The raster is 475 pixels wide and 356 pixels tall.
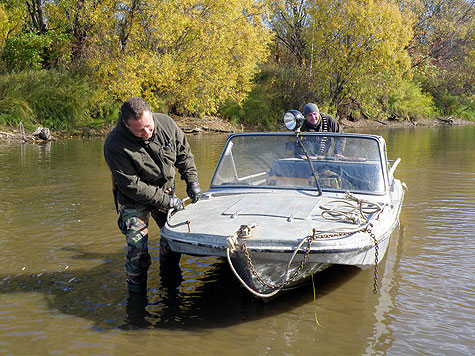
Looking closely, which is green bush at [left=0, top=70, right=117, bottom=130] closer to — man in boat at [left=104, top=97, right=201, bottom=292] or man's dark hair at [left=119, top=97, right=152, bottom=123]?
man in boat at [left=104, top=97, right=201, bottom=292]

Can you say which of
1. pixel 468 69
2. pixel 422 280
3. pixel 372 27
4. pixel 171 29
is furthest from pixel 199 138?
pixel 468 69

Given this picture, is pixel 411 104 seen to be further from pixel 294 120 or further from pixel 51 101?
pixel 294 120

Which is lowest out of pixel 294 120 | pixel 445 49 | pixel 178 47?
pixel 294 120

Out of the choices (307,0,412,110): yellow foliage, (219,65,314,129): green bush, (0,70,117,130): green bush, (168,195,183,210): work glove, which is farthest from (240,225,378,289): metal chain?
(219,65,314,129): green bush

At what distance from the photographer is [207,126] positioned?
28.3 m

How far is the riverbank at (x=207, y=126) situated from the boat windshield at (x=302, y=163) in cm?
1639

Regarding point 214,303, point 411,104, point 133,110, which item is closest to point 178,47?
point 133,110

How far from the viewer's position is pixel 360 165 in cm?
581

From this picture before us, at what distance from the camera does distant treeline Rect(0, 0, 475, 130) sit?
22562 millimetres

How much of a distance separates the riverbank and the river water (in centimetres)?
1357

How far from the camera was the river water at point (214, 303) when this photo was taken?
4133 millimetres

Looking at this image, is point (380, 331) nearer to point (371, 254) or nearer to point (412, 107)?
point (371, 254)

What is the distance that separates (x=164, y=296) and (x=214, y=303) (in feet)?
1.66

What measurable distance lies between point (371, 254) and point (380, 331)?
72 cm
